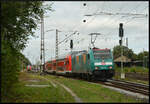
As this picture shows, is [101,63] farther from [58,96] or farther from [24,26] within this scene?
[58,96]

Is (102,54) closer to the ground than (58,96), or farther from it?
farther from it

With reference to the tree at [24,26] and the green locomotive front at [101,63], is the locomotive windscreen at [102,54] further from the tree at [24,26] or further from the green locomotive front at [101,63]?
the tree at [24,26]

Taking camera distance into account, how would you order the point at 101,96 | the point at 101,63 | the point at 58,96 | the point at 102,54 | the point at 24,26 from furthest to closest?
the point at 102,54 → the point at 101,63 → the point at 24,26 → the point at 101,96 → the point at 58,96

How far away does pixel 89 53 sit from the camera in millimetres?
25219

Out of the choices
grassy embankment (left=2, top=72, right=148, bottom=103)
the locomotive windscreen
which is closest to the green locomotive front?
the locomotive windscreen

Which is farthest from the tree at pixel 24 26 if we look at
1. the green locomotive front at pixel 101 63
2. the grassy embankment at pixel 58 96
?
the green locomotive front at pixel 101 63

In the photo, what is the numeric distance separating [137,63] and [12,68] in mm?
60713

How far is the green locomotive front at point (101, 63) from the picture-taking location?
24562 millimetres

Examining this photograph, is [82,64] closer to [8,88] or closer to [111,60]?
[111,60]

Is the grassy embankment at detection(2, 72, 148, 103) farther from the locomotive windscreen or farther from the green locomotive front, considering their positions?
the locomotive windscreen

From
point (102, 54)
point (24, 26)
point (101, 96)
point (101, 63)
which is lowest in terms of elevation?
point (101, 96)

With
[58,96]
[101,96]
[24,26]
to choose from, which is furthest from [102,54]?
[58,96]

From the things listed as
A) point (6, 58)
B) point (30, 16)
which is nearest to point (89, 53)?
point (30, 16)

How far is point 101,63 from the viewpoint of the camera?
24.8m
